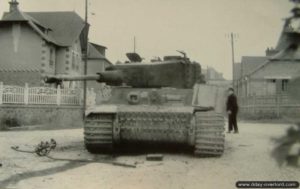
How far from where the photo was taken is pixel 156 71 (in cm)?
1023

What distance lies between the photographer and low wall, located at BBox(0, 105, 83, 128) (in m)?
18.9

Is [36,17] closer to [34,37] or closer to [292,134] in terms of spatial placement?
[34,37]

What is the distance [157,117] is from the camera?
907cm

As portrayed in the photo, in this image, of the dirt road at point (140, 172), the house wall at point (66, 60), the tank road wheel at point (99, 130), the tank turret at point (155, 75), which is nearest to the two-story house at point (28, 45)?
the house wall at point (66, 60)

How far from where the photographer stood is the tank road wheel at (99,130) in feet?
30.4

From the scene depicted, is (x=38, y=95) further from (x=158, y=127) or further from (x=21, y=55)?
(x=158, y=127)

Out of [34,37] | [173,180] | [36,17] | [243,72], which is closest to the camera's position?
[173,180]

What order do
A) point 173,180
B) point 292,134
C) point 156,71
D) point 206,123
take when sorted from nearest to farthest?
point 292,134 < point 173,180 < point 206,123 < point 156,71

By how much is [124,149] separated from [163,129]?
71.2 inches

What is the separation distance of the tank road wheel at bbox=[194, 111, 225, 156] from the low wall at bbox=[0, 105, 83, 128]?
11275 mm

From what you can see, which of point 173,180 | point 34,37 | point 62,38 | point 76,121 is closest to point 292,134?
point 173,180

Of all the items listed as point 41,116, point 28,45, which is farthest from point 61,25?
point 41,116

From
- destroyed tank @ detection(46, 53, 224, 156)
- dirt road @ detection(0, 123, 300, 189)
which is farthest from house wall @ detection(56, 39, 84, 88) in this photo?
dirt road @ detection(0, 123, 300, 189)

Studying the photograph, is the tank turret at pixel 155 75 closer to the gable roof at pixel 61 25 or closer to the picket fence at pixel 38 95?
the picket fence at pixel 38 95
